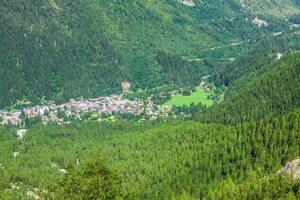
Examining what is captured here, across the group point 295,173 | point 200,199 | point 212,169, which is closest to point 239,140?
point 212,169

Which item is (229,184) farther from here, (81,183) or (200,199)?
(81,183)

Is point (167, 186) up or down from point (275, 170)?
down

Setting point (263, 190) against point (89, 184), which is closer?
point (89, 184)

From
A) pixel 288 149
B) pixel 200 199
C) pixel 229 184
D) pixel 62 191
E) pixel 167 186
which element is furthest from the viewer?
pixel 167 186

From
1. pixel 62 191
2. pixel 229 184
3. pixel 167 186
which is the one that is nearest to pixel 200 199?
pixel 229 184

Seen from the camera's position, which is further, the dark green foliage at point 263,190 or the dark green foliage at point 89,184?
the dark green foliage at point 89,184

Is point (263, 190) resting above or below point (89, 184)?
above

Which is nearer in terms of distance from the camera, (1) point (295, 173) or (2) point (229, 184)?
(1) point (295, 173)

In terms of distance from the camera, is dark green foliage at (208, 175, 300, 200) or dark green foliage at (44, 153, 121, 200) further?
dark green foliage at (44, 153, 121, 200)

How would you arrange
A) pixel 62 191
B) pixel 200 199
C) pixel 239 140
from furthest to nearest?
pixel 239 140 → pixel 200 199 → pixel 62 191
